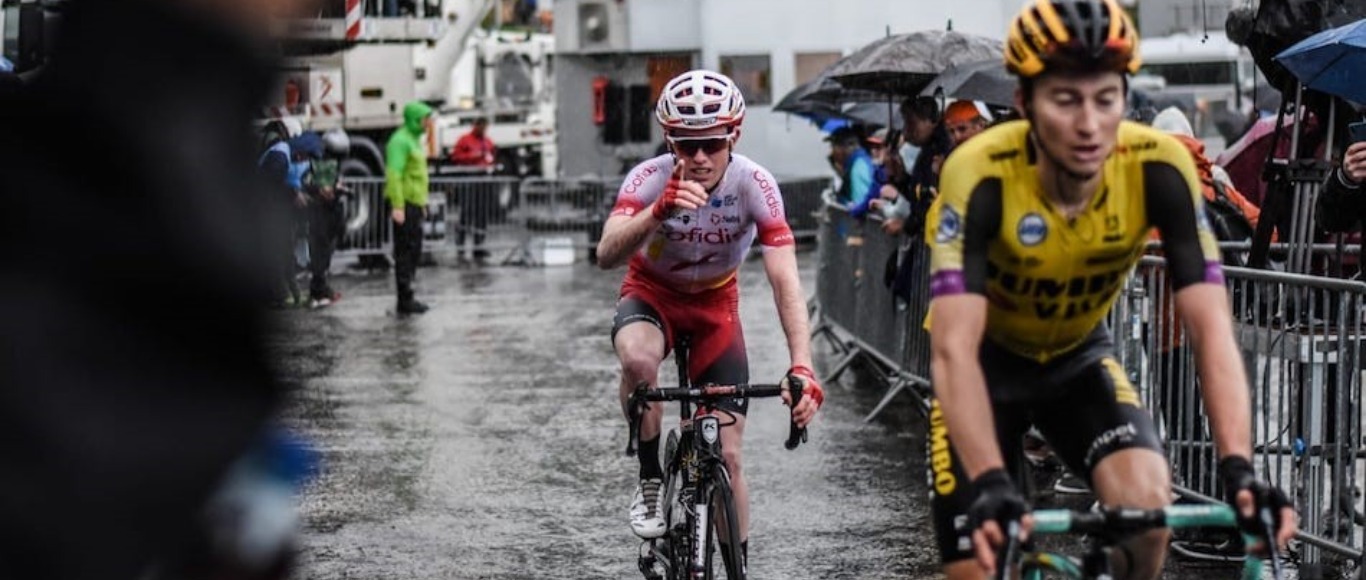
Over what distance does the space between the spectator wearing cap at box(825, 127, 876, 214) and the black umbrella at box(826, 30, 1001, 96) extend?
72 cm

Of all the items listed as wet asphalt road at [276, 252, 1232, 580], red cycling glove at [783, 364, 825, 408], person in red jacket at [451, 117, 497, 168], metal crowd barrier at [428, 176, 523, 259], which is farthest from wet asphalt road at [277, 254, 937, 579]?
person in red jacket at [451, 117, 497, 168]

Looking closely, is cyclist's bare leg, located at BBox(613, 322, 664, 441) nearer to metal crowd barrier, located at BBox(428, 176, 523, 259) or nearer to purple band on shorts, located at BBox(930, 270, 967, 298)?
purple band on shorts, located at BBox(930, 270, 967, 298)

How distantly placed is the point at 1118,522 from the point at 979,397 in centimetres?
46

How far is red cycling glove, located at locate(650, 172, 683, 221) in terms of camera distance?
22.9ft

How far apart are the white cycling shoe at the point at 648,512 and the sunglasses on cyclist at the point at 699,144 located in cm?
118

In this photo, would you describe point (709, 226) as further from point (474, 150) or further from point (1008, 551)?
point (474, 150)

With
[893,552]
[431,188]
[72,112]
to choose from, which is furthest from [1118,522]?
[431,188]

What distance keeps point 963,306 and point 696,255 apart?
3026 mm

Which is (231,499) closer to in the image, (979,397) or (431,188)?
(979,397)

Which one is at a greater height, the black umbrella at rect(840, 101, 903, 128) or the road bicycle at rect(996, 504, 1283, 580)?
the black umbrella at rect(840, 101, 903, 128)

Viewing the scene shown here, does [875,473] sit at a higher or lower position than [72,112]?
lower

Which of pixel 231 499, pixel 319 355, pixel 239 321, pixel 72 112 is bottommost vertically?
pixel 319 355

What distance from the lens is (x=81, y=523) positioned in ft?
8.21

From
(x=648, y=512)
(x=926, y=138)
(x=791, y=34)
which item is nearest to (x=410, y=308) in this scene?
(x=926, y=138)
